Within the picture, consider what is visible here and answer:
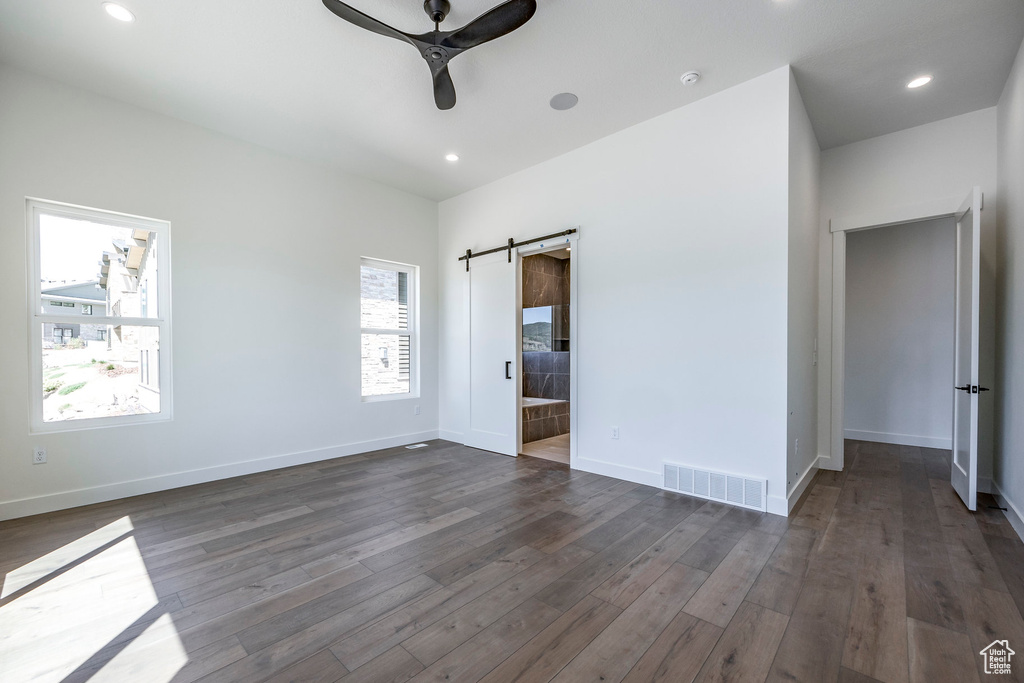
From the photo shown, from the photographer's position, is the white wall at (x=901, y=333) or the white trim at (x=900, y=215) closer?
the white trim at (x=900, y=215)

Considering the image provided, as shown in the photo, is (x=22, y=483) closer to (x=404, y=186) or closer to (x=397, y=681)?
(x=397, y=681)

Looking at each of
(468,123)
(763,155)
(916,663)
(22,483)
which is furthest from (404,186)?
(916,663)

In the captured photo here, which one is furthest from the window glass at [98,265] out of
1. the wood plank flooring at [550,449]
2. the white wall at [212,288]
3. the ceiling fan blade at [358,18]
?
the wood plank flooring at [550,449]

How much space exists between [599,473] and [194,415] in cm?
352

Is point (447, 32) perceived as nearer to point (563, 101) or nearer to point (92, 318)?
point (563, 101)

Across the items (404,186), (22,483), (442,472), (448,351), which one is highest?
(404,186)

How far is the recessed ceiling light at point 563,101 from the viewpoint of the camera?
327 centimetres

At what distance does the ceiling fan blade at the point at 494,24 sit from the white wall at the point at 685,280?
70.9 inches

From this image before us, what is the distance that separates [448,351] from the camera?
552 centimetres

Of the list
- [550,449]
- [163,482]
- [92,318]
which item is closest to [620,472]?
[550,449]

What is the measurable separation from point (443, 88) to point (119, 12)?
181cm

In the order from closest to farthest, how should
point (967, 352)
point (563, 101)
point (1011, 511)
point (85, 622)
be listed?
1. point (85, 622)
2. point (1011, 511)
3. point (967, 352)
4. point (563, 101)

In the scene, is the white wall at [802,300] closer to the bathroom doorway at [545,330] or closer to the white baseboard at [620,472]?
the white baseboard at [620,472]

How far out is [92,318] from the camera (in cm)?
335
